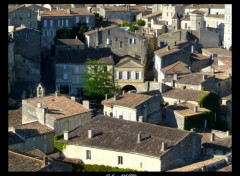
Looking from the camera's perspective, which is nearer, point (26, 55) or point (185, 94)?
point (185, 94)

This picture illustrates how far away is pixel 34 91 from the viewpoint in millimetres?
50156

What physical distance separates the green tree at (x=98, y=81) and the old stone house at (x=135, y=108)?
6941 millimetres

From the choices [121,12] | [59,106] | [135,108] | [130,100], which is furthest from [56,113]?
[121,12]

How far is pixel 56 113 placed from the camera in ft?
128

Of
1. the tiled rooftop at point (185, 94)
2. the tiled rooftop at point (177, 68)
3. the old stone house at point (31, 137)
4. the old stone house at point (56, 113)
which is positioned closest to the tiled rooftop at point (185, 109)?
the tiled rooftop at point (185, 94)

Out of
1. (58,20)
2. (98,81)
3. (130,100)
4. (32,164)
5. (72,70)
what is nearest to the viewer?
(32,164)

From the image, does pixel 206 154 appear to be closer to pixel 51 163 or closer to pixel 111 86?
pixel 51 163

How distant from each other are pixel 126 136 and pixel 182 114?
782cm

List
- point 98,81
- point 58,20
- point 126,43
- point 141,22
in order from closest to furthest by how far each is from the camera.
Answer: point 98,81 → point 126,43 → point 58,20 → point 141,22

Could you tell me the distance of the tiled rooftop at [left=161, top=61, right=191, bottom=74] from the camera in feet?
169

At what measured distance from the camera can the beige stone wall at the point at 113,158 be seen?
31953mm

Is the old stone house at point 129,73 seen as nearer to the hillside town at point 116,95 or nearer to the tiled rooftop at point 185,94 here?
the hillside town at point 116,95

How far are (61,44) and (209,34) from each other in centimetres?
1402

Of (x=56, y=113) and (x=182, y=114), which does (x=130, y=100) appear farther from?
(x=56, y=113)
